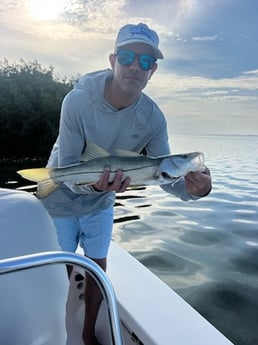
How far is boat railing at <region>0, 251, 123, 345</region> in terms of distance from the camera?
111cm

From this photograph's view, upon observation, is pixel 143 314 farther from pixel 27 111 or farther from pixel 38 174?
pixel 27 111

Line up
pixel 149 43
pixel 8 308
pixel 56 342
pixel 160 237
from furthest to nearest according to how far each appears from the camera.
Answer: pixel 160 237
pixel 149 43
pixel 56 342
pixel 8 308

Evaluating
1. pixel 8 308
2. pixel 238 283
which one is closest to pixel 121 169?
pixel 8 308

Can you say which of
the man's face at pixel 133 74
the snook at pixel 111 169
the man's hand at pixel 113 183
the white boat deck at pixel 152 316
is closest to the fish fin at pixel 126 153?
the snook at pixel 111 169

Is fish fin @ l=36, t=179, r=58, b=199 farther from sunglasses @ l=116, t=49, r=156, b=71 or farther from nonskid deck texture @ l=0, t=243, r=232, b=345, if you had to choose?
sunglasses @ l=116, t=49, r=156, b=71

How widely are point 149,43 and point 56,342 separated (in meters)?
1.74

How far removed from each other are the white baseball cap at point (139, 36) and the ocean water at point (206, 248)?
9.22 feet

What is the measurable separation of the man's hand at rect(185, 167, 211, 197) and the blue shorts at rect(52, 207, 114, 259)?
0.65 metres

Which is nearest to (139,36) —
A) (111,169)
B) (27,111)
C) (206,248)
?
(111,169)

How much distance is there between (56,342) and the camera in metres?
1.59

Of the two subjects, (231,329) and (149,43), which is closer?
(149,43)

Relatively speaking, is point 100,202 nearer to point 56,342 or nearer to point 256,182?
point 56,342

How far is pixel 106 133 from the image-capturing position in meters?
2.54

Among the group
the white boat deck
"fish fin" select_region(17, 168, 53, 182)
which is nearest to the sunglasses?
"fish fin" select_region(17, 168, 53, 182)
